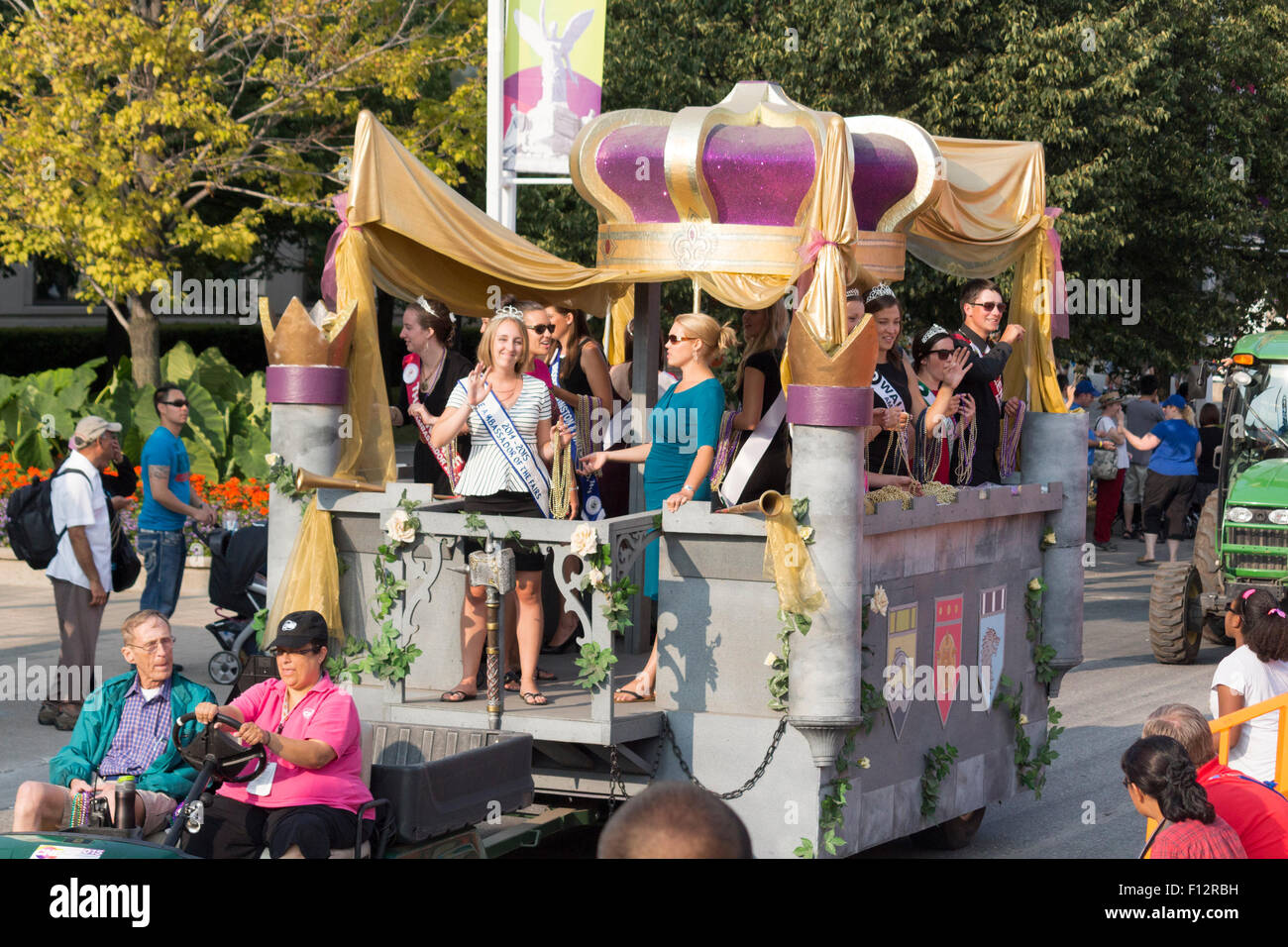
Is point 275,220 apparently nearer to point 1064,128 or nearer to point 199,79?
point 199,79

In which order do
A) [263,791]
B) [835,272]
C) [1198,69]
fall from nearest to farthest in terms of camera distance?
[263,791]
[835,272]
[1198,69]

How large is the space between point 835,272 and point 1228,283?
14.7m

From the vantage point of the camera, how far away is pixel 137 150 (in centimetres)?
2125

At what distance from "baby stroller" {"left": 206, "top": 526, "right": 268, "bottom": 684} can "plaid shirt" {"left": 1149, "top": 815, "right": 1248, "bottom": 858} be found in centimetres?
814

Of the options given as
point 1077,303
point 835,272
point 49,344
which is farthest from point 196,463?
point 49,344

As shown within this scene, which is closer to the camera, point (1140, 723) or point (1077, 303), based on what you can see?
point (1140, 723)

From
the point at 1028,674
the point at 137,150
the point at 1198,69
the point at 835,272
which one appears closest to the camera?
the point at 835,272

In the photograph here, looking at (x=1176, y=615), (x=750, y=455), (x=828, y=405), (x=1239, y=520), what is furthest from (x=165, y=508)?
(x=1239, y=520)

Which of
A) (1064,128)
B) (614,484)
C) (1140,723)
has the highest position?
(1064,128)

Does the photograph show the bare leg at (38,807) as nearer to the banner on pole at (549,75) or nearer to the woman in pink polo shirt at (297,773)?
the woman in pink polo shirt at (297,773)

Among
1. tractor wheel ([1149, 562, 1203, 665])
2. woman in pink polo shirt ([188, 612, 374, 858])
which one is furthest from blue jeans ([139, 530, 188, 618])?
tractor wheel ([1149, 562, 1203, 665])

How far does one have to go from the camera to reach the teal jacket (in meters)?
7.21

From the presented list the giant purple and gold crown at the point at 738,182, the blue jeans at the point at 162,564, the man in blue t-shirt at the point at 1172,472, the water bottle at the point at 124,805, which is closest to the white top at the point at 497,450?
the giant purple and gold crown at the point at 738,182

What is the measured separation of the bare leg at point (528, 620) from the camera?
26.6ft
